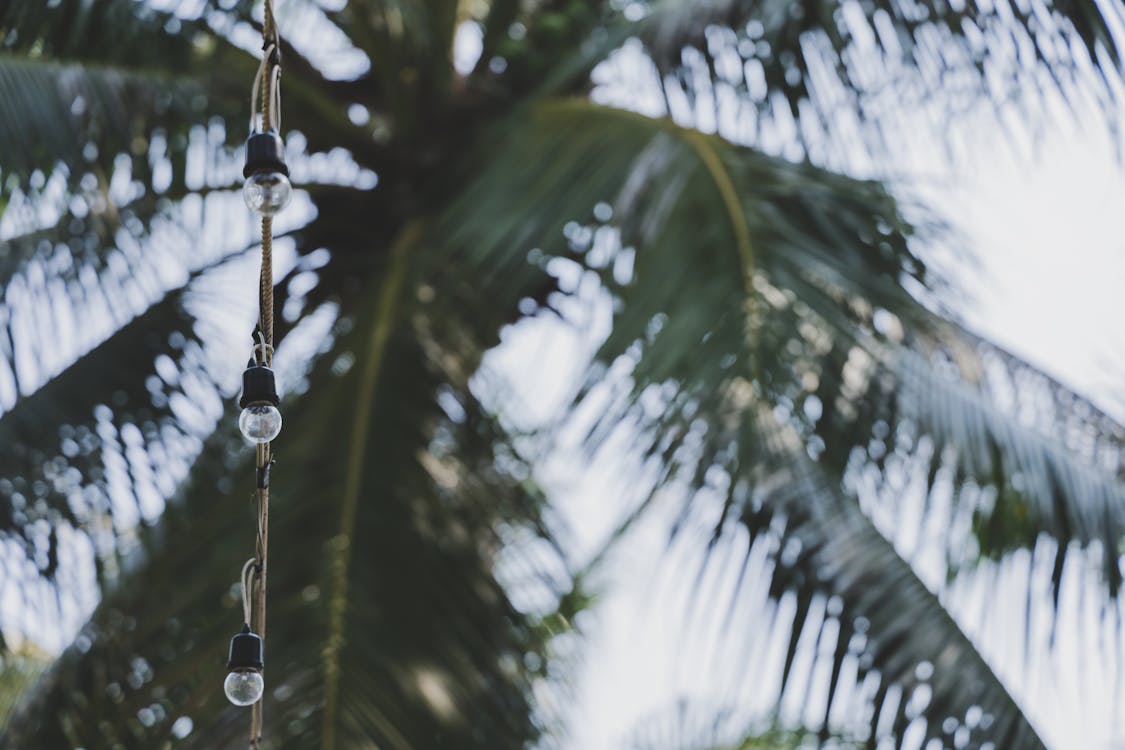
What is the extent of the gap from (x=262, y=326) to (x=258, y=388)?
97 millimetres

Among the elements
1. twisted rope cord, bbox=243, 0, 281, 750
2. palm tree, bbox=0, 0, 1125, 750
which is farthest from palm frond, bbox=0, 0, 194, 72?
twisted rope cord, bbox=243, 0, 281, 750

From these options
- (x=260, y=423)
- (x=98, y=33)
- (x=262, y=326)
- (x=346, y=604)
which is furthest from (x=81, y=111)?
(x=260, y=423)

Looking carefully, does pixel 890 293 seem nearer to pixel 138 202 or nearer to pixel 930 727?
pixel 930 727

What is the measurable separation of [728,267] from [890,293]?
33 centimetres

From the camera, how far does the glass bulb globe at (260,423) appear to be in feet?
5.04

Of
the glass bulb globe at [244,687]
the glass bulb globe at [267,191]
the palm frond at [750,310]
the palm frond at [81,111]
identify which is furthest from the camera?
the palm frond at [81,111]

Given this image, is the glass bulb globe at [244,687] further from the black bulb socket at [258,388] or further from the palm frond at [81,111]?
the palm frond at [81,111]

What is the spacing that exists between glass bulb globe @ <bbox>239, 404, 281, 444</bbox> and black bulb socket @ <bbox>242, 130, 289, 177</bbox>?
0.23 meters

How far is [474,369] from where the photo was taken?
13.3ft

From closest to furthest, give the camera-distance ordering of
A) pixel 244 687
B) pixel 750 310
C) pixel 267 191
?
pixel 267 191 < pixel 244 687 < pixel 750 310

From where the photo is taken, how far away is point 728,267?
3.20 metres

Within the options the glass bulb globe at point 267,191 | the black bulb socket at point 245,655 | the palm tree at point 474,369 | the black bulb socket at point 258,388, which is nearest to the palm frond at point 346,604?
the palm tree at point 474,369

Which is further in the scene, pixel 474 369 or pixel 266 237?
pixel 474 369

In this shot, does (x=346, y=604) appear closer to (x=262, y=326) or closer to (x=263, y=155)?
(x=262, y=326)
